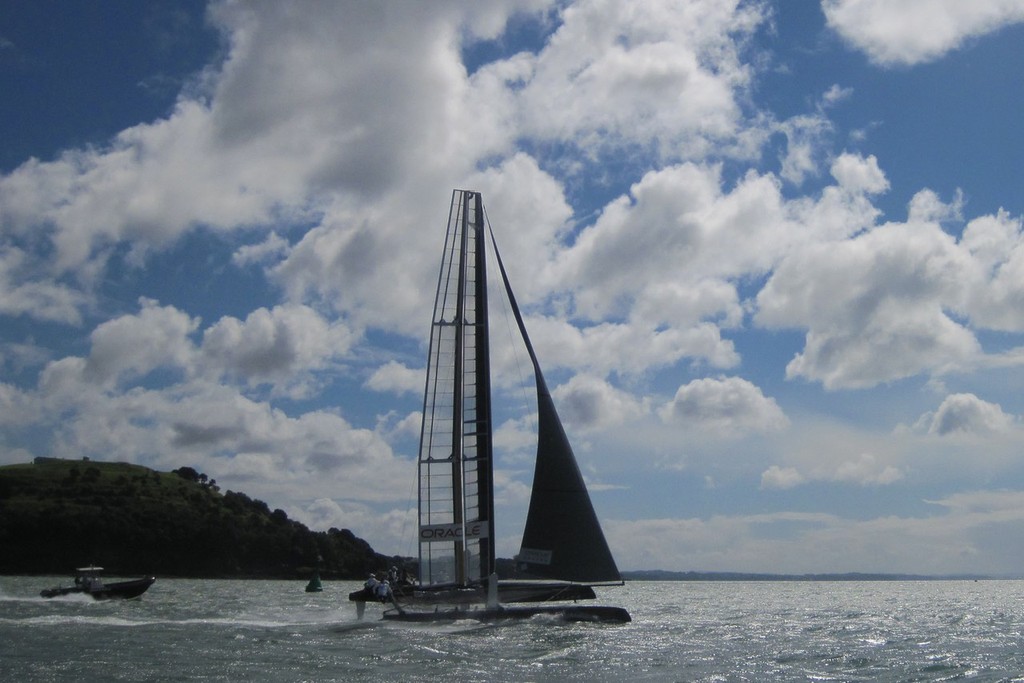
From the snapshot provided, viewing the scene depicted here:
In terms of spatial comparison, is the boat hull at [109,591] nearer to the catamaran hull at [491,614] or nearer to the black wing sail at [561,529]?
the catamaran hull at [491,614]

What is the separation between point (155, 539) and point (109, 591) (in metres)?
89.9

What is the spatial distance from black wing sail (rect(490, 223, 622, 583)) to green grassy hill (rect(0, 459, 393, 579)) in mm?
97441

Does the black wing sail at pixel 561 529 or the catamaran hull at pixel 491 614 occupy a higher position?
the black wing sail at pixel 561 529

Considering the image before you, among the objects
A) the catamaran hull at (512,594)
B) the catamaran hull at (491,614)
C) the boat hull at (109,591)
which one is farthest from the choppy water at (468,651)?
the boat hull at (109,591)

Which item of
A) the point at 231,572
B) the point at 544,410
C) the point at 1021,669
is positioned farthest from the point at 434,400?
the point at 231,572

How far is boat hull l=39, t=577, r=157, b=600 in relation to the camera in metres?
53.8

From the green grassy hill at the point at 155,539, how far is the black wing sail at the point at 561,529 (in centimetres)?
9744

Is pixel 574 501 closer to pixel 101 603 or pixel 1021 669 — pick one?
pixel 1021 669

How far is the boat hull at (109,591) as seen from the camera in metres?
53.8

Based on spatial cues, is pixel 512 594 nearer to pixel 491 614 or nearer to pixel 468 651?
pixel 491 614

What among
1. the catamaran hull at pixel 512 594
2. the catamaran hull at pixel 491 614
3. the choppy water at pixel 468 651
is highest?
the catamaran hull at pixel 512 594

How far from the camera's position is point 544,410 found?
121ft

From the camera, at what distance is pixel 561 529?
114 ft

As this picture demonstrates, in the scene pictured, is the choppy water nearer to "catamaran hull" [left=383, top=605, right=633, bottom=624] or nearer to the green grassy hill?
"catamaran hull" [left=383, top=605, right=633, bottom=624]
